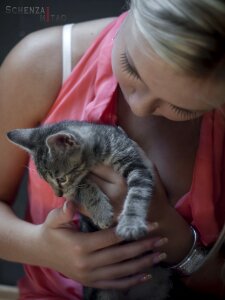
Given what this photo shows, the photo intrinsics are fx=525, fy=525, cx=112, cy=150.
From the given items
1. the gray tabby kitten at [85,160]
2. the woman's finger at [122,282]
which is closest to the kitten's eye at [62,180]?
the gray tabby kitten at [85,160]

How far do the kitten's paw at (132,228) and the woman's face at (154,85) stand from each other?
0.60 feet

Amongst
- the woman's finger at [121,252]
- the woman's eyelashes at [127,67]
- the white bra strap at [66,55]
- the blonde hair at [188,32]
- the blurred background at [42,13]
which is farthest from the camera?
→ the blurred background at [42,13]

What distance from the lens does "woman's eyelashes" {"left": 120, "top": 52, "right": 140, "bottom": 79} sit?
2.83 feet

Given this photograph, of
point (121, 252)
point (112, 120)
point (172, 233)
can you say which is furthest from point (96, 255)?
point (112, 120)

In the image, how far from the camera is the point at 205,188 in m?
1.00

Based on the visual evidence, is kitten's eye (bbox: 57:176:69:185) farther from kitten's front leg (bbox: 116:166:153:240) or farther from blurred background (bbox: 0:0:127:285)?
blurred background (bbox: 0:0:127:285)

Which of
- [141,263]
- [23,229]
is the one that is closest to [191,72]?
[141,263]

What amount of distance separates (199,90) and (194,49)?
8cm

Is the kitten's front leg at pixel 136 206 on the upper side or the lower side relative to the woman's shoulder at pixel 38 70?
lower

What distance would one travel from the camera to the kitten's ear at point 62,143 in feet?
3.24

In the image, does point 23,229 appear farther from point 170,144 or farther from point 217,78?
point 217,78

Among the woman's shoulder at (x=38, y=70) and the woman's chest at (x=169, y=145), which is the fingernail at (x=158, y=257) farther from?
the woman's shoulder at (x=38, y=70)

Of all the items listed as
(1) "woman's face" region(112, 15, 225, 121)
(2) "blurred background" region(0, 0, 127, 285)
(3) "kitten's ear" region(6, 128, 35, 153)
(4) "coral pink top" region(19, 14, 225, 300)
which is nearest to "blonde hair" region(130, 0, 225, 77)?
(1) "woman's face" region(112, 15, 225, 121)

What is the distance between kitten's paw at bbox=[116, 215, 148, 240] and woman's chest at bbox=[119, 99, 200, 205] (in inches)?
7.1
